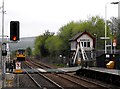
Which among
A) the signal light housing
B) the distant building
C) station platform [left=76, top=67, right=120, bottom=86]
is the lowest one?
station platform [left=76, top=67, right=120, bottom=86]

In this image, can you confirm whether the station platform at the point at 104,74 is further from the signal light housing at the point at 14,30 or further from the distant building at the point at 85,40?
the distant building at the point at 85,40

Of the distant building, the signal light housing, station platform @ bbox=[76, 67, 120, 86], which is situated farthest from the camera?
the distant building

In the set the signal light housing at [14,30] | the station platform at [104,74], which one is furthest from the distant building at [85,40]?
the signal light housing at [14,30]

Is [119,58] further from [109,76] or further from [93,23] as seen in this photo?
[93,23]

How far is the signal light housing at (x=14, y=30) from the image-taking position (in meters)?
18.5

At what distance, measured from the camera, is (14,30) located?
61.0 feet

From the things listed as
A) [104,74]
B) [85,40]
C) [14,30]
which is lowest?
[104,74]

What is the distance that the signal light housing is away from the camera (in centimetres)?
1848

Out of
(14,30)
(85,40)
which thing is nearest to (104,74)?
(14,30)

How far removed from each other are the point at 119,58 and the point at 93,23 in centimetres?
4926

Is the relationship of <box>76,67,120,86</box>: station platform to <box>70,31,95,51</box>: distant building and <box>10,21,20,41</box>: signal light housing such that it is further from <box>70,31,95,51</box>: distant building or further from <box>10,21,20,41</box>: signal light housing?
<box>70,31,95,51</box>: distant building

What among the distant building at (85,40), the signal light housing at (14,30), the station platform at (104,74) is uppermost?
the distant building at (85,40)

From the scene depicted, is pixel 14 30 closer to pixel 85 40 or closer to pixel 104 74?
pixel 104 74

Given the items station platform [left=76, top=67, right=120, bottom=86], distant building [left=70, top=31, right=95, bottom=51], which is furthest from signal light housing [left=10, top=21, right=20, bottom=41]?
distant building [left=70, top=31, right=95, bottom=51]
